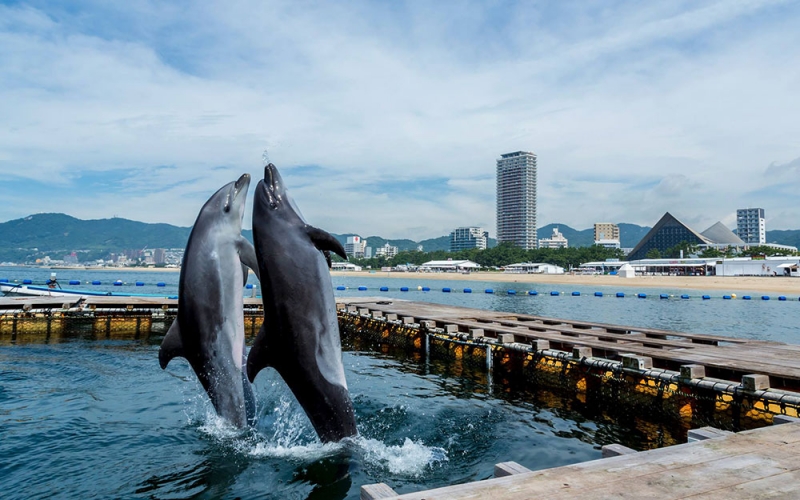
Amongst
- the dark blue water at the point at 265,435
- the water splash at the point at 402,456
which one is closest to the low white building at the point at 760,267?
the dark blue water at the point at 265,435

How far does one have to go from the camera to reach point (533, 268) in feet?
499

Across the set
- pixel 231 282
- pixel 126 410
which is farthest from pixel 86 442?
pixel 231 282

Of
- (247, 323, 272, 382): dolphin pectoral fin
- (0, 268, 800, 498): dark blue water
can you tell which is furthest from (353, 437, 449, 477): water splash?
(247, 323, 272, 382): dolphin pectoral fin

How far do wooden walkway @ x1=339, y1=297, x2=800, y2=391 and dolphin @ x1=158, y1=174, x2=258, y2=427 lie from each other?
28.8 ft

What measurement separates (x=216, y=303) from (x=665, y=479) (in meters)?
6.26

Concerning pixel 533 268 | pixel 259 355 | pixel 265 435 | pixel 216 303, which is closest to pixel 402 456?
pixel 265 435

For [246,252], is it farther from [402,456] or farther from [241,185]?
[402,456]

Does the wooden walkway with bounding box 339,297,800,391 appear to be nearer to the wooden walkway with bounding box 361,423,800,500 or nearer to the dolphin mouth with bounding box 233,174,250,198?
the wooden walkway with bounding box 361,423,800,500

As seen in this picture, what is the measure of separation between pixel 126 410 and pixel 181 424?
6.34ft

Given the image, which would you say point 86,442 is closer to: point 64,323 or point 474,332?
point 474,332

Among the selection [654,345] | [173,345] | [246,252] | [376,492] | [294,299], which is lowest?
[654,345]

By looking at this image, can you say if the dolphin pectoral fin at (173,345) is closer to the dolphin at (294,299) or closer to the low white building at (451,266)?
the dolphin at (294,299)

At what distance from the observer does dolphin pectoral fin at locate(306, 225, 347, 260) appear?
275 inches

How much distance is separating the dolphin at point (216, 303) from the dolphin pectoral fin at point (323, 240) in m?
1.34
